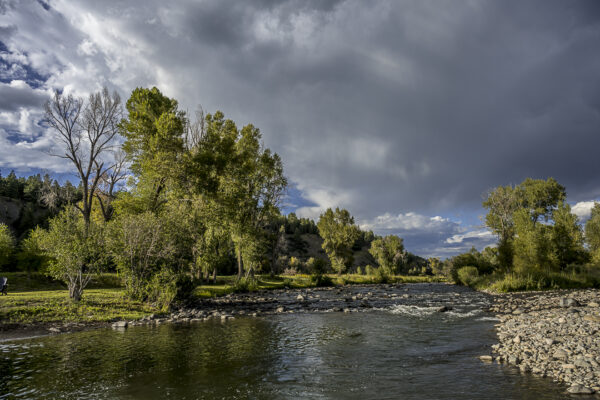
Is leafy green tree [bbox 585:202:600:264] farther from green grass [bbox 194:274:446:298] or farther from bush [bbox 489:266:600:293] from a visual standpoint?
green grass [bbox 194:274:446:298]

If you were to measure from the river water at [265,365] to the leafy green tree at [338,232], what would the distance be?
6092cm

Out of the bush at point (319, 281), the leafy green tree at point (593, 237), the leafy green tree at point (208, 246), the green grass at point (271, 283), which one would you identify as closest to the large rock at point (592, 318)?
the leafy green tree at point (208, 246)

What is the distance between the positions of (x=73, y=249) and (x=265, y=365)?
56.1 ft

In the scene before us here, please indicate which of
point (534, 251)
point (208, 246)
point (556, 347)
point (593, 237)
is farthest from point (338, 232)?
point (556, 347)

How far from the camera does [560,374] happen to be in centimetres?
909

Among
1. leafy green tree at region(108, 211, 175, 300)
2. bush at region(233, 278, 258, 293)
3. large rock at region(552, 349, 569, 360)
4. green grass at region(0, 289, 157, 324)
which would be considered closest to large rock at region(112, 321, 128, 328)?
green grass at region(0, 289, 157, 324)

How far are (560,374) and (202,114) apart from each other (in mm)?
40146

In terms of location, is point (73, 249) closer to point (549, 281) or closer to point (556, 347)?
point (556, 347)

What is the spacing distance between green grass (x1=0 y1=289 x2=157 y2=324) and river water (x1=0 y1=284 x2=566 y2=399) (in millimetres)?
3180

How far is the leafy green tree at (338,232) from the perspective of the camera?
3108 inches

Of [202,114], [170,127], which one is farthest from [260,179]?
[170,127]

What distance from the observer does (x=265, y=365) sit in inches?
438

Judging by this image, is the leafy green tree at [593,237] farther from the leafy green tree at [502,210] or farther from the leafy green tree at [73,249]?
the leafy green tree at [73,249]

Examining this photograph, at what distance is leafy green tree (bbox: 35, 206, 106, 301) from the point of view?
67.5 ft
